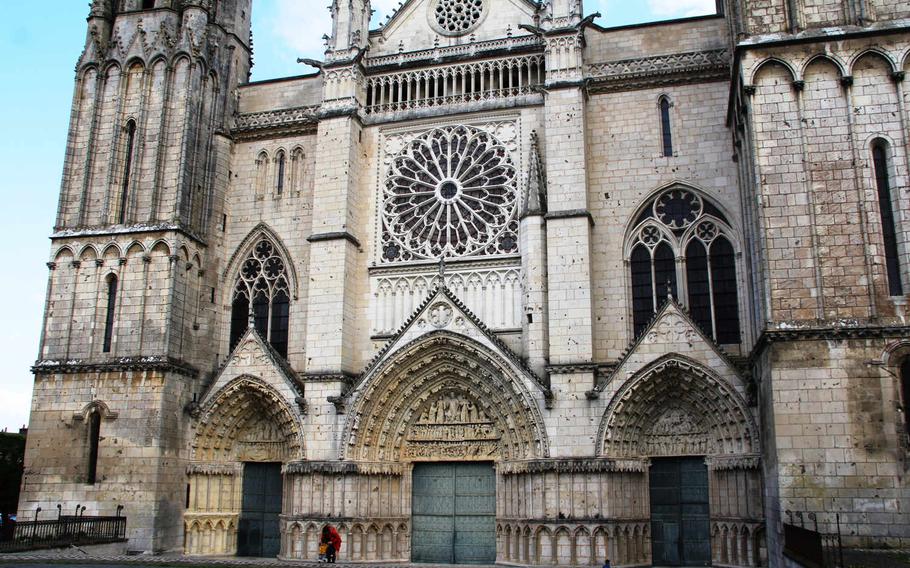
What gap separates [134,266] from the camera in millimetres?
23047

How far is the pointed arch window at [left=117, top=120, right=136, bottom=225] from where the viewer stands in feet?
77.7

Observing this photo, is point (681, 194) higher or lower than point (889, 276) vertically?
higher

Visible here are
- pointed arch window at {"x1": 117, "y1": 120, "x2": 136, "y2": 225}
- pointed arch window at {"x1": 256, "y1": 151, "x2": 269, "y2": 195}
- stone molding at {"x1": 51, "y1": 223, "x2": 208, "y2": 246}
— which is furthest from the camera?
pointed arch window at {"x1": 256, "y1": 151, "x2": 269, "y2": 195}

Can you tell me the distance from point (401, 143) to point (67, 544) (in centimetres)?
1319

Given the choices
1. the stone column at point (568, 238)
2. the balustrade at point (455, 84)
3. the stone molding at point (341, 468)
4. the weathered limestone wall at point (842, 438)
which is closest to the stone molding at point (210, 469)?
the stone molding at point (341, 468)

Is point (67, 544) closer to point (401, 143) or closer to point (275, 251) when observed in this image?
point (275, 251)

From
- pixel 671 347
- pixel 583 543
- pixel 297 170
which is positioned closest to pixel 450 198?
pixel 297 170

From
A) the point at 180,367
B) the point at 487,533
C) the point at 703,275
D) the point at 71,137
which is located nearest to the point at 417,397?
the point at 487,533

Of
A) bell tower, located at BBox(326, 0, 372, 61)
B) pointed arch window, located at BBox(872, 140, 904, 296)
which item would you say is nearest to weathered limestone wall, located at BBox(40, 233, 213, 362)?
bell tower, located at BBox(326, 0, 372, 61)

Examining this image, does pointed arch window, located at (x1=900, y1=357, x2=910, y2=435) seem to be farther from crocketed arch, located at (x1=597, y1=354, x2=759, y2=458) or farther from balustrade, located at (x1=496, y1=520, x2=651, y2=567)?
balustrade, located at (x1=496, y1=520, x2=651, y2=567)

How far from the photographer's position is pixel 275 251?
978 inches

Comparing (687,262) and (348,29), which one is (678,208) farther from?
(348,29)

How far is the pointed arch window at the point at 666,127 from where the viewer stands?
73.7 ft

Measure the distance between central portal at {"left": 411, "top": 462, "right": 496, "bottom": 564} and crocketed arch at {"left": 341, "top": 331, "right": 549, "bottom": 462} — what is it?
1002 mm
